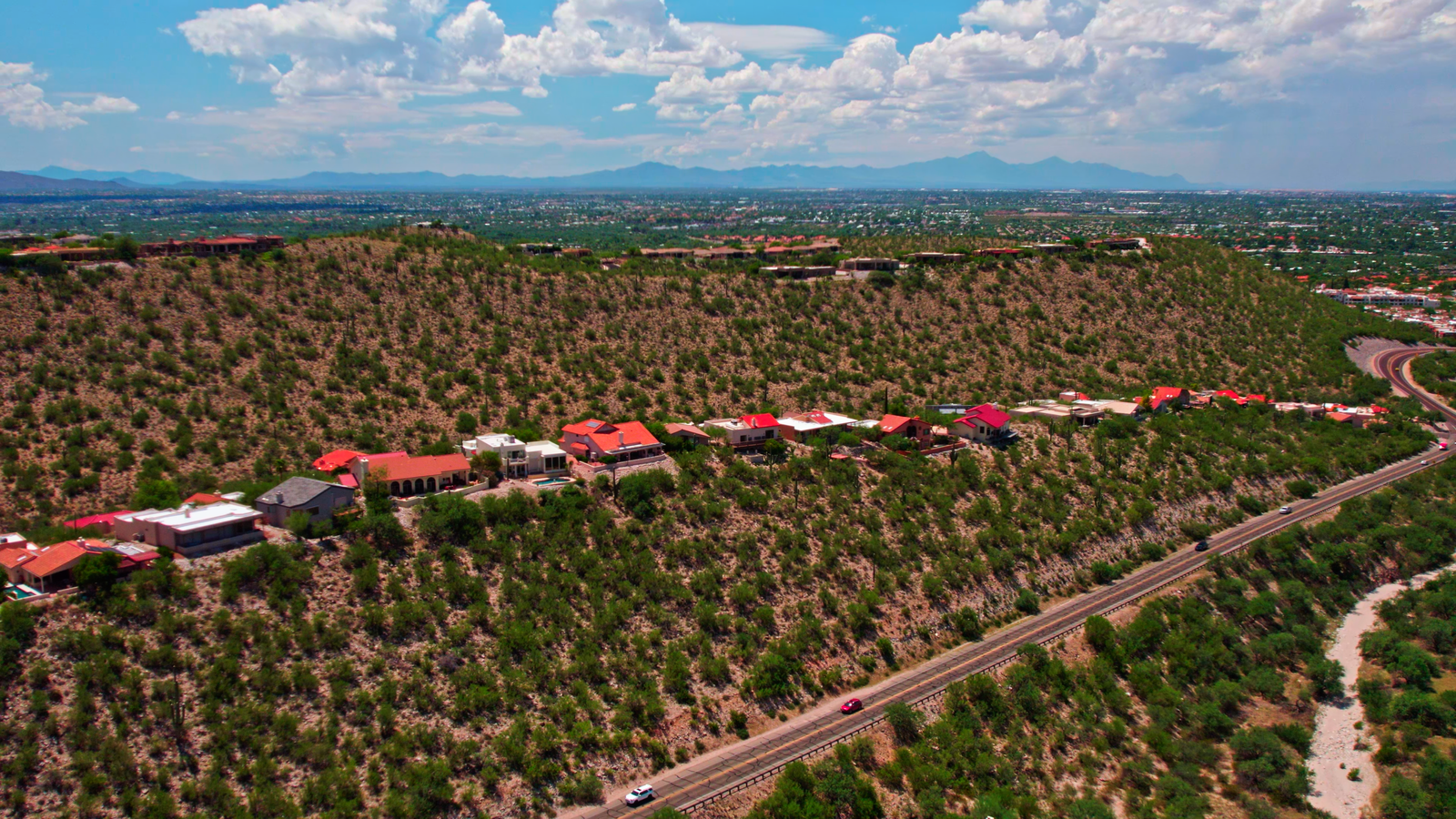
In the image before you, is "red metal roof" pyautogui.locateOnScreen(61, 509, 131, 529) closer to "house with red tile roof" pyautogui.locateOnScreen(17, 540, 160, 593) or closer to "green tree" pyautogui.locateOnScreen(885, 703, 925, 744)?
"house with red tile roof" pyautogui.locateOnScreen(17, 540, 160, 593)

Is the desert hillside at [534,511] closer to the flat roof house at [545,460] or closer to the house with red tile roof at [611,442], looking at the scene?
the house with red tile roof at [611,442]

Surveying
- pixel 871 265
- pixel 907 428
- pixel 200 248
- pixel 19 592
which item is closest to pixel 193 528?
pixel 19 592

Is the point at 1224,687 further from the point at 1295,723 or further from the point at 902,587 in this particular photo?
the point at 902,587

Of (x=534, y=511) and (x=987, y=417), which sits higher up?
(x=987, y=417)

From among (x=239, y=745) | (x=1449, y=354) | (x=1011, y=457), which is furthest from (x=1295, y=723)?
(x=1449, y=354)

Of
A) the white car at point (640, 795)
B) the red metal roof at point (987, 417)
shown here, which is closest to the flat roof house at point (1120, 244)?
the red metal roof at point (987, 417)

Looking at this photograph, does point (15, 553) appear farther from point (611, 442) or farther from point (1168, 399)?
point (1168, 399)

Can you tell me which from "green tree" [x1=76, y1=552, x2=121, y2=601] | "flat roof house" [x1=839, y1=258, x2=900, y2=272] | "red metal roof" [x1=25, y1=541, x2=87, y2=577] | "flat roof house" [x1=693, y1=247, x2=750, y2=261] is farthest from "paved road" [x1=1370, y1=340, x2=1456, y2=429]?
"red metal roof" [x1=25, y1=541, x2=87, y2=577]

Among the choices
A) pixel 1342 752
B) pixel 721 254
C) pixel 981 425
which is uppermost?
pixel 721 254
